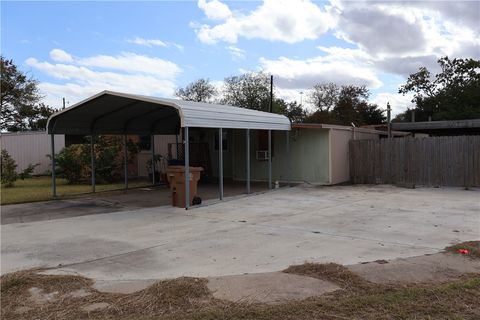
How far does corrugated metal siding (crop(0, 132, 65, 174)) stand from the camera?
24.3 metres

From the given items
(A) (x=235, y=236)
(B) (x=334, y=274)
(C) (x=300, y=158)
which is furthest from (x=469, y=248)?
(C) (x=300, y=158)

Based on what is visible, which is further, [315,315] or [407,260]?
[407,260]

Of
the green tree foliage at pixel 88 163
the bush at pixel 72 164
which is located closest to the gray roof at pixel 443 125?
the green tree foliage at pixel 88 163

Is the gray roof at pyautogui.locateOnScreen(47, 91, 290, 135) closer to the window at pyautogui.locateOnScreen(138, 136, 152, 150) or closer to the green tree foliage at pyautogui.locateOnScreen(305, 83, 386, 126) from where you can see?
the window at pyautogui.locateOnScreen(138, 136, 152, 150)

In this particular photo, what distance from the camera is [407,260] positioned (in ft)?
19.2

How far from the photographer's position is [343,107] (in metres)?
50.7

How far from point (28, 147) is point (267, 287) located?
913 inches

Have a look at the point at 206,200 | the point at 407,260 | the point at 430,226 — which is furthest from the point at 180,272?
the point at 206,200

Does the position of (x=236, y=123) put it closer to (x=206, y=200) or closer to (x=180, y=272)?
(x=206, y=200)

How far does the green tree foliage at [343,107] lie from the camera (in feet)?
156

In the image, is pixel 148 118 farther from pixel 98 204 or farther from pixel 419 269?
pixel 419 269

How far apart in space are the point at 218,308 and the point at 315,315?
0.91 meters

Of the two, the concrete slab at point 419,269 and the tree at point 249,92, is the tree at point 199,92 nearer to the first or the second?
the tree at point 249,92

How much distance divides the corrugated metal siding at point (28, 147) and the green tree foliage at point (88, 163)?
5646 millimetres
